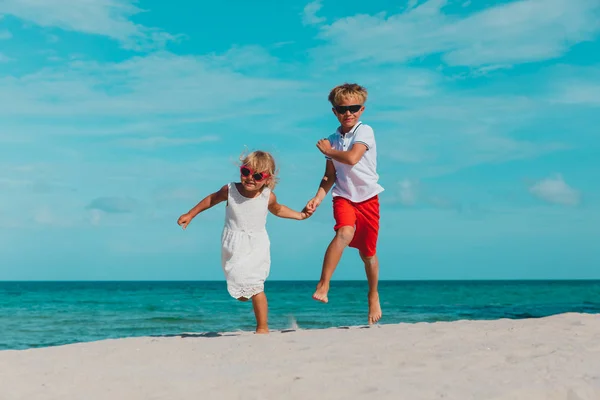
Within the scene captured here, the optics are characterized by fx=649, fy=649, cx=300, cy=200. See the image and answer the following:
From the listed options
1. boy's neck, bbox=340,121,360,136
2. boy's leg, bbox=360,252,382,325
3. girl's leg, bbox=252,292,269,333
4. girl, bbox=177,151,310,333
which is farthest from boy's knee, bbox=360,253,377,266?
boy's neck, bbox=340,121,360,136

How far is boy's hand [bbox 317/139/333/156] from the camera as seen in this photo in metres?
6.34

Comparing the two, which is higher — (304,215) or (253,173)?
(253,173)

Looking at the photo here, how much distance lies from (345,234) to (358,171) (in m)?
0.64

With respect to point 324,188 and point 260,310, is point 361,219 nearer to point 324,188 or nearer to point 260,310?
point 324,188

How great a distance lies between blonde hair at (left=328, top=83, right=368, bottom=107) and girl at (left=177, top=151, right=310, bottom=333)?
2.95ft

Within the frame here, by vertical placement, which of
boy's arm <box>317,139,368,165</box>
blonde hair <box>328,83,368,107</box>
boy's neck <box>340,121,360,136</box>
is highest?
blonde hair <box>328,83,368,107</box>

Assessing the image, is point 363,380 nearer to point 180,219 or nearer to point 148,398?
point 148,398

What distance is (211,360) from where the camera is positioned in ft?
15.7

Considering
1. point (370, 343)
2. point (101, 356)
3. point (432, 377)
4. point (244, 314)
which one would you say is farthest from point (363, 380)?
point (244, 314)

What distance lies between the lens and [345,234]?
627 cm

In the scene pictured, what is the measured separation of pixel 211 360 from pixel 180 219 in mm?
1859

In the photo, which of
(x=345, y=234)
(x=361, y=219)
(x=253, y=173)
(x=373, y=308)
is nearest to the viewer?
(x=253, y=173)

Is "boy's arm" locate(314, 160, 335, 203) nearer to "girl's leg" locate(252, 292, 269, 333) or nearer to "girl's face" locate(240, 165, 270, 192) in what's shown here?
"girl's face" locate(240, 165, 270, 192)

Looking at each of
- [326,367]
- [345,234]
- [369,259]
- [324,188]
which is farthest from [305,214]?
[326,367]
